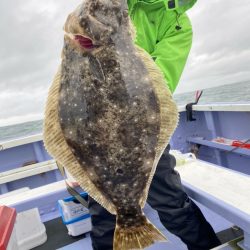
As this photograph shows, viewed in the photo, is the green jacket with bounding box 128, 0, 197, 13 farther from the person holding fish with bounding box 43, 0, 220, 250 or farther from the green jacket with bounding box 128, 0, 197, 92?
the person holding fish with bounding box 43, 0, 220, 250

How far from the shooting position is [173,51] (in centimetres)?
228

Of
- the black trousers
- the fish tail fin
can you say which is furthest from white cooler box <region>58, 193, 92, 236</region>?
the fish tail fin

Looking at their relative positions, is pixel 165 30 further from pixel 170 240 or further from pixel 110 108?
pixel 170 240

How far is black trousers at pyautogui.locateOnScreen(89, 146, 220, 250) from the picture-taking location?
2.57m

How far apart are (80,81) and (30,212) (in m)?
2.59

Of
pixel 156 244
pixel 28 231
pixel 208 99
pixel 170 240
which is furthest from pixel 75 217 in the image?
pixel 208 99

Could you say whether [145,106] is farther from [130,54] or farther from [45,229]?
[45,229]

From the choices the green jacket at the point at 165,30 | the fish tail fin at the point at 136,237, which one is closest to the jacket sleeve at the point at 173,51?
the green jacket at the point at 165,30

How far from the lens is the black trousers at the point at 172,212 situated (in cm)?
257

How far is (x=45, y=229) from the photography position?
3.67 m

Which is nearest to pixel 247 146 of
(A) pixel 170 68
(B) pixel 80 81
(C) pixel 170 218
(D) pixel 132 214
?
(C) pixel 170 218

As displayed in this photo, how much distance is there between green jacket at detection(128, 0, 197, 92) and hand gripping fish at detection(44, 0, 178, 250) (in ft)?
2.36

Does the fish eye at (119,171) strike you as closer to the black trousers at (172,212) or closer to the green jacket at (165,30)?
the green jacket at (165,30)

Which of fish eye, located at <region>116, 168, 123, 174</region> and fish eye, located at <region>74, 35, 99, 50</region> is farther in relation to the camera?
fish eye, located at <region>116, 168, 123, 174</region>
